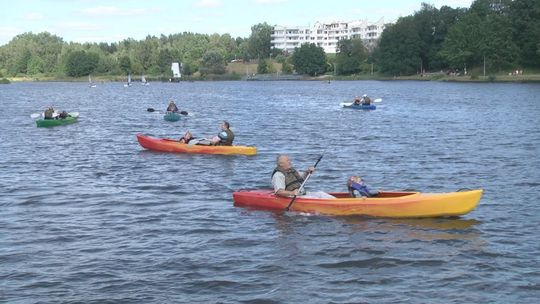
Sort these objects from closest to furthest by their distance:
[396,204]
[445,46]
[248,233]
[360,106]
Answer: [248,233]
[396,204]
[360,106]
[445,46]

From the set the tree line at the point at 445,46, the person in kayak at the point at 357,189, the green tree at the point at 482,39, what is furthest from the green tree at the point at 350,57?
the person in kayak at the point at 357,189

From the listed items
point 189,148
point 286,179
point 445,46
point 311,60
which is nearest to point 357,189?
point 286,179

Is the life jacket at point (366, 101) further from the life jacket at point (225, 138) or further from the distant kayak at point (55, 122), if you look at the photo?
the life jacket at point (225, 138)

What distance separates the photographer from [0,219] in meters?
17.1

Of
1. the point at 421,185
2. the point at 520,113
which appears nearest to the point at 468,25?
the point at 520,113

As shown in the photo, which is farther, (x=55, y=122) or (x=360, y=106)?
(x=360, y=106)

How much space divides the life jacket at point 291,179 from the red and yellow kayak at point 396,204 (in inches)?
15.8

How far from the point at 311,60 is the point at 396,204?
176 m

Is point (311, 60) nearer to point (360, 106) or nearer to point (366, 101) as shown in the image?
point (360, 106)

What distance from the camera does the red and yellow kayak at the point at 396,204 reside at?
16.1 meters

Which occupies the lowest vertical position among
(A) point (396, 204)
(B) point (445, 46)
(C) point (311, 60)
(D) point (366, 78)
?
(A) point (396, 204)

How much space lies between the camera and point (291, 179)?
1758cm

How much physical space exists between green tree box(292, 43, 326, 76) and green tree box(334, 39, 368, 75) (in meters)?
5.74

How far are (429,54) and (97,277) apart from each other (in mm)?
146512
